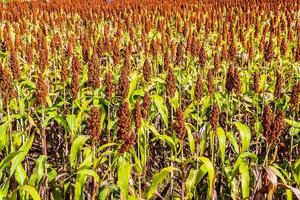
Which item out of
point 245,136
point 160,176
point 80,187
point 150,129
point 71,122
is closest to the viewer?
point 160,176

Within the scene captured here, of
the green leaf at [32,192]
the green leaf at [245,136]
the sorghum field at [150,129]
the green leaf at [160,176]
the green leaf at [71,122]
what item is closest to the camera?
the green leaf at [32,192]

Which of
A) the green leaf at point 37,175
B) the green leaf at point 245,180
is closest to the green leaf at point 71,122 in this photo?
the green leaf at point 37,175

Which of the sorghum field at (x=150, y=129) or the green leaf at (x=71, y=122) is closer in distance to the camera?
the sorghum field at (x=150, y=129)

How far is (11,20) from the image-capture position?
9.70 meters

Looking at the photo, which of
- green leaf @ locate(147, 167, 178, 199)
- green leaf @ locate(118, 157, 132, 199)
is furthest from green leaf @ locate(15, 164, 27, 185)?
green leaf @ locate(147, 167, 178, 199)

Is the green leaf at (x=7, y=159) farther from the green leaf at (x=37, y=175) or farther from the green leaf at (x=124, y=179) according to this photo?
the green leaf at (x=124, y=179)

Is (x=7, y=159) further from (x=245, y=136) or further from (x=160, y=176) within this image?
(x=245, y=136)

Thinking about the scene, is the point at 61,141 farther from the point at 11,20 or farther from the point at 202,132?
the point at 11,20

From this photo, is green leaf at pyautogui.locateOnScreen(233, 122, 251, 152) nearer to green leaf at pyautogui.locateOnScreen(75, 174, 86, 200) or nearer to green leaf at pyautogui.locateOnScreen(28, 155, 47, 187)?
green leaf at pyautogui.locateOnScreen(75, 174, 86, 200)

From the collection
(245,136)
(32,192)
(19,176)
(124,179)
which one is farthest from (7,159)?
(245,136)

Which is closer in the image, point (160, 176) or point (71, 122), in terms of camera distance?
A: point (160, 176)

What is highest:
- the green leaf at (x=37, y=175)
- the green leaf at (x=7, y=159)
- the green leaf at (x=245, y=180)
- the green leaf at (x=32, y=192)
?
the green leaf at (x=7, y=159)

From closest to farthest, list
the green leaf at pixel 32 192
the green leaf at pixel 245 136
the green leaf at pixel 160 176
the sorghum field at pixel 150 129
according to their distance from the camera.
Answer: the green leaf at pixel 32 192 < the green leaf at pixel 160 176 < the sorghum field at pixel 150 129 < the green leaf at pixel 245 136

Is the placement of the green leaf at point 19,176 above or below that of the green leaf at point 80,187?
above
